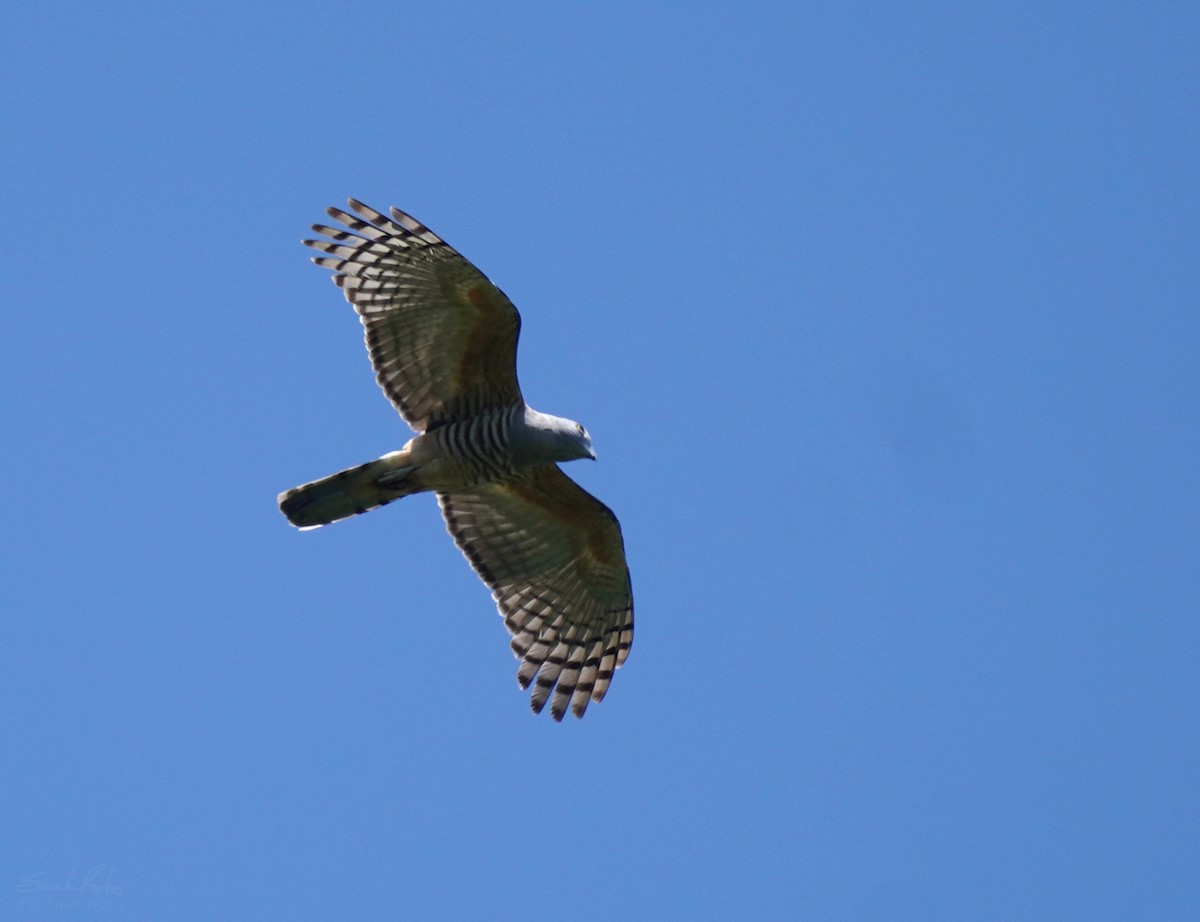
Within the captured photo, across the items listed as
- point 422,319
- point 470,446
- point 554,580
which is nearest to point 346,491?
point 470,446

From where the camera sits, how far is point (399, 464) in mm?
13203

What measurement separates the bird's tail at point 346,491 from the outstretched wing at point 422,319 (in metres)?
0.47

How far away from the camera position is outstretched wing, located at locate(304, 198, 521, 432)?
13062 mm

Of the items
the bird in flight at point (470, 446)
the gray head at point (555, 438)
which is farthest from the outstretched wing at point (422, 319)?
the gray head at point (555, 438)

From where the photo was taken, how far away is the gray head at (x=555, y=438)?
1308 cm

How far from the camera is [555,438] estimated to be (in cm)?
1307

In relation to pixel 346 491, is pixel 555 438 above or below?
above

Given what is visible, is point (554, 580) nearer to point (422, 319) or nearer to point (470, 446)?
point (470, 446)

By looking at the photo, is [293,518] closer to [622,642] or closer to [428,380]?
[428,380]

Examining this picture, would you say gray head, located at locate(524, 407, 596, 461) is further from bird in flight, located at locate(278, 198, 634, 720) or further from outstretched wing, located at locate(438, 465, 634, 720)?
outstretched wing, located at locate(438, 465, 634, 720)

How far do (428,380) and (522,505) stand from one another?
1.39m

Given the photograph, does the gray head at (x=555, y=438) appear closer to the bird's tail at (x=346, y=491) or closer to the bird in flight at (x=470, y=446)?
the bird in flight at (x=470, y=446)

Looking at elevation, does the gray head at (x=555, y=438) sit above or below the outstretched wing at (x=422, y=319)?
below

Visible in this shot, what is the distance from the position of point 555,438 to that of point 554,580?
5.82ft
